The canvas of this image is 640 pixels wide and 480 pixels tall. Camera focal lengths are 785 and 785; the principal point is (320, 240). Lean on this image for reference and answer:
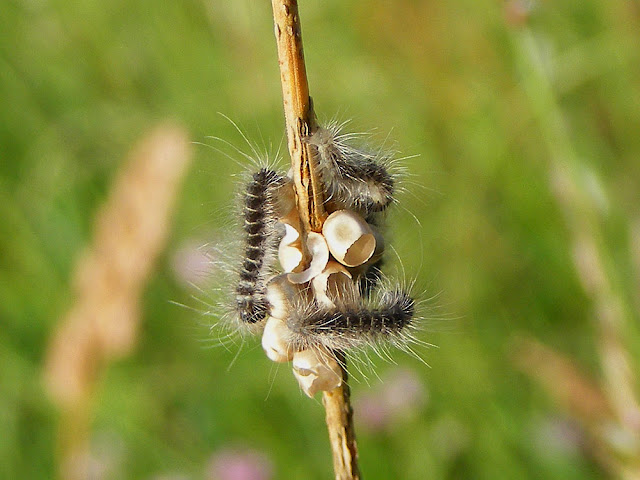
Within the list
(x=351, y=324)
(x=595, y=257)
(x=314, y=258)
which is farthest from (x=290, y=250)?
(x=595, y=257)

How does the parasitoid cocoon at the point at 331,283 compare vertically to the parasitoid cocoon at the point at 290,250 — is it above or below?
below

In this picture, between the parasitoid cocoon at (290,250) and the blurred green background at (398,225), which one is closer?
the parasitoid cocoon at (290,250)

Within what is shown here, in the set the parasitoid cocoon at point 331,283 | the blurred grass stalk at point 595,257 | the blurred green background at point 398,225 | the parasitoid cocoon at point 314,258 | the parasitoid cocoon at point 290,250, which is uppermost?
the blurred green background at point 398,225

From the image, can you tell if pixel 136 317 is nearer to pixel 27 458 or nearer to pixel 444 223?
pixel 27 458

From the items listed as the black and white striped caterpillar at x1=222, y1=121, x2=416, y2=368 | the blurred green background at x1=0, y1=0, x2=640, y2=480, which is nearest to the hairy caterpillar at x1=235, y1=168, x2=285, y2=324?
the black and white striped caterpillar at x1=222, y1=121, x2=416, y2=368

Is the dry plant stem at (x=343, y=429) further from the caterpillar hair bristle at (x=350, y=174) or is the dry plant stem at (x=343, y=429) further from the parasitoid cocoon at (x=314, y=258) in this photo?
the caterpillar hair bristle at (x=350, y=174)

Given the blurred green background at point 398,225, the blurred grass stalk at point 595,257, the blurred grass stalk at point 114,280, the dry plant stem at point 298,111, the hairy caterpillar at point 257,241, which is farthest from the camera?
the blurred green background at point 398,225

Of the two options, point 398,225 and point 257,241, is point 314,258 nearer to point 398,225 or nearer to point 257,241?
point 257,241

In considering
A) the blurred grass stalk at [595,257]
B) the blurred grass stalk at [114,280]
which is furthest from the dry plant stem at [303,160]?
the blurred grass stalk at [114,280]
